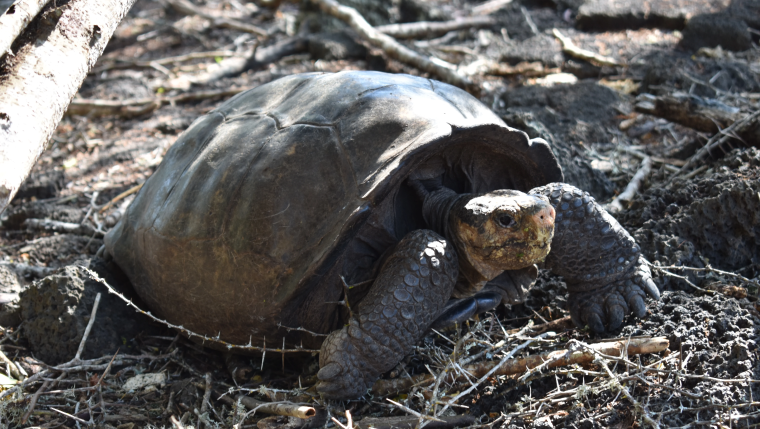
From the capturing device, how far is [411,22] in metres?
8.02

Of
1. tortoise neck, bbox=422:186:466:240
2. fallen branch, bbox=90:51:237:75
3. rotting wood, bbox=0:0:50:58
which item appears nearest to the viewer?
rotting wood, bbox=0:0:50:58

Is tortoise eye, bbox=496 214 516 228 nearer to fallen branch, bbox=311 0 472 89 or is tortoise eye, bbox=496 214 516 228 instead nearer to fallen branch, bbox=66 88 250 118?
fallen branch, bbox=311 0 472 89

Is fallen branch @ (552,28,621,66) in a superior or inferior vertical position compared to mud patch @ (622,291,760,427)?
superior

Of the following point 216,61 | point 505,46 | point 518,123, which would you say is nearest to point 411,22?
point 505,46

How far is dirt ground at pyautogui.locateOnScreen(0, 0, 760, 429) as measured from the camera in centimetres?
232

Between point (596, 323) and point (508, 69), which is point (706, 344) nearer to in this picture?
point (596, 323)

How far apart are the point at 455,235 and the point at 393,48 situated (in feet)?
14.2

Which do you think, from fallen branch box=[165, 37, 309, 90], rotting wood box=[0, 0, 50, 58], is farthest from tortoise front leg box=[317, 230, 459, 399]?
fallen branch box=[165, 37, 309, 90]

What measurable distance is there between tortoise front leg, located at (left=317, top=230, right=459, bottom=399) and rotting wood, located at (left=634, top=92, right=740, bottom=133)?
2.38 metres

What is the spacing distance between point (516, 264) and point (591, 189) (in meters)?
1.66

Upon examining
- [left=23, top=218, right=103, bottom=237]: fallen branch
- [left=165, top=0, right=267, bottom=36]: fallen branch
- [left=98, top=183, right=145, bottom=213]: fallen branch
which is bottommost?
[left=23, top=218, right=103, bottom=237]: fallen branch

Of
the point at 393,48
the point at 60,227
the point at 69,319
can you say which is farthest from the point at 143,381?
the point at 393,48

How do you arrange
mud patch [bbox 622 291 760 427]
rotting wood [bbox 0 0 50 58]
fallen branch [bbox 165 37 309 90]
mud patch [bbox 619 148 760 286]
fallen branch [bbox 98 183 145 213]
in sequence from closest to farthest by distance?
rotting wood [bbox 0 0 50 58], mud patch [bbox 622 291 760 427], mud patch [bbox 619 148 760 286], fallen branch [bbox 98 183 145 213], fallen branch [bbox 165 37 309 90]

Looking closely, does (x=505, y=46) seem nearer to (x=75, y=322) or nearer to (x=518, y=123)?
(x=518, y=123)
